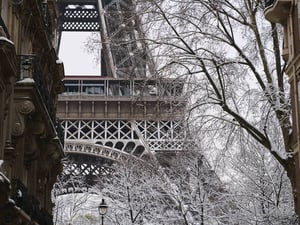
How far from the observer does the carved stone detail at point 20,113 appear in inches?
946

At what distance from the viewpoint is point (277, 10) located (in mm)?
21172

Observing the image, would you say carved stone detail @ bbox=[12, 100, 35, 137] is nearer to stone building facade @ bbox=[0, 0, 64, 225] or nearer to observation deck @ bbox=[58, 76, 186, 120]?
A: stone building facade @ bbox=[0, 0, 64, 225]

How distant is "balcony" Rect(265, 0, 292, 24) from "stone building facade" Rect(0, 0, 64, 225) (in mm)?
7579

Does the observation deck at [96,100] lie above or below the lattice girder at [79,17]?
below

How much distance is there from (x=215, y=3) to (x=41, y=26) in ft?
32.0

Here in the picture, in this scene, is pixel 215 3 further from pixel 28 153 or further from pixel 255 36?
pixel 28 153

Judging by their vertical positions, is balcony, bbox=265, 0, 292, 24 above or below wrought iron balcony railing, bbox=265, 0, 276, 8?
below

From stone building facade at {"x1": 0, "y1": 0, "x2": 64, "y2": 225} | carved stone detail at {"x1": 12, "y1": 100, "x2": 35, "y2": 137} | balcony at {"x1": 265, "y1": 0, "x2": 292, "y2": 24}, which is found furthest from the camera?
carved stone detail at {"x1": 12, "y1": 100, "x2": 35, "y2": 137}

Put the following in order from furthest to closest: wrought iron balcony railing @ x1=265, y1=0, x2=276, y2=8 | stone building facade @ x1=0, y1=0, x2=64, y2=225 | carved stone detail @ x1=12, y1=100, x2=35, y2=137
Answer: carved stone detail @ x1=12, y1=100, x2=35, y2=137
stone building facade @ x1=0, y1=0, x2=64, y2=225
wrought iron balcony railing @ x1=265, y1=0, x2=276, y2=8

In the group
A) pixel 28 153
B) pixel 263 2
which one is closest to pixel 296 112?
pixel 263 2

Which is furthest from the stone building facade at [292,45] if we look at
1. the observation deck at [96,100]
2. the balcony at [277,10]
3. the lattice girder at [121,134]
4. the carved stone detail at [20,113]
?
the lattice girder at [121,134]

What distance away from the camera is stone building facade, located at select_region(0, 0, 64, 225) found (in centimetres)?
2186

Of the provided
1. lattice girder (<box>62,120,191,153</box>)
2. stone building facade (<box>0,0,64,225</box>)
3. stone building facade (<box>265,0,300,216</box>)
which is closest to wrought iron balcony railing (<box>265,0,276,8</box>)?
stone building facade (<box>265,0,300,216</box>)

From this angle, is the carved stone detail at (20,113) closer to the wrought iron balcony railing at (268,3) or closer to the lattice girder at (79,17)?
the wrought iron balcony railing at (268,3)
